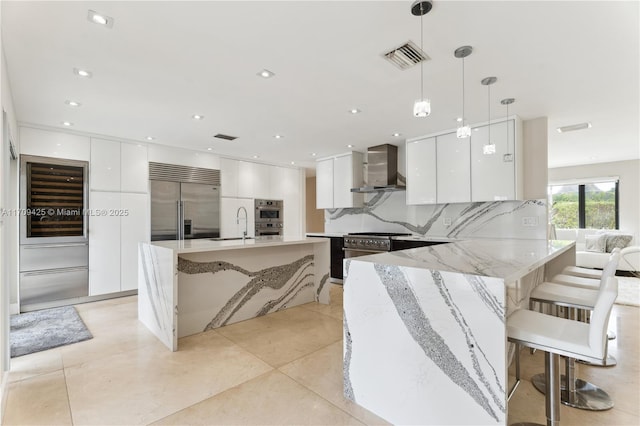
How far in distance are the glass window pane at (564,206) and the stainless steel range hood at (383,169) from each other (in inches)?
204

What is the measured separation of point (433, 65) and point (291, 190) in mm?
4842

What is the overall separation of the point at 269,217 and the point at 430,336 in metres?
5.29

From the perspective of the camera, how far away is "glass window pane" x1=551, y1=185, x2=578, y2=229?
770 cm

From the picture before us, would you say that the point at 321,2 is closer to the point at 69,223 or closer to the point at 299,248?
the point at 299,248

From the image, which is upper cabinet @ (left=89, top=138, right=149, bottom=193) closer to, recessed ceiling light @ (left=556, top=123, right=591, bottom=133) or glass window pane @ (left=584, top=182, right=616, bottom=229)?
recessed ceiling light @ (left=556, top=123, right=591, bottom=133)

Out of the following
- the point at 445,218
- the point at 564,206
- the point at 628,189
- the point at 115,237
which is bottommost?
the point at 115,237

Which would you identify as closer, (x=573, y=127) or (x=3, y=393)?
(x=3, y=393)

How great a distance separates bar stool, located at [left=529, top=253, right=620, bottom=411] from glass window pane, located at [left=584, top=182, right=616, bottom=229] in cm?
671

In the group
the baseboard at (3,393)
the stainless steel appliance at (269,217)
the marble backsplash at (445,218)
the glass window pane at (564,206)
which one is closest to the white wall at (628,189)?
the glass window pane at (564,206)

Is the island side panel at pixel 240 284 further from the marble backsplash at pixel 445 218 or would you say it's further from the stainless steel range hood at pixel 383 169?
the marble backsplash at pixel 445 218

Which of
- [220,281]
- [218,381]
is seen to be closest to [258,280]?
[220,281]

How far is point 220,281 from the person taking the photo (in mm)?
3330

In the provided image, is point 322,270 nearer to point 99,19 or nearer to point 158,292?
point 158,292

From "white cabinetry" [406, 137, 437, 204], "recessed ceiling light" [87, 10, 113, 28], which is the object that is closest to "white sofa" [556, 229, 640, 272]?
"white cabinetry" [406, 137, 437, 204]
